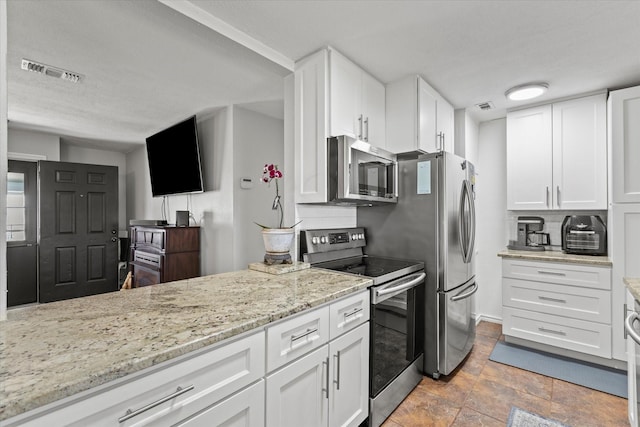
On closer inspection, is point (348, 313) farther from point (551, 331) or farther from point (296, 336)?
point (551, 331)

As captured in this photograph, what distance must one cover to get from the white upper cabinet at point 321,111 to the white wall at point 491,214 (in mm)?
1998

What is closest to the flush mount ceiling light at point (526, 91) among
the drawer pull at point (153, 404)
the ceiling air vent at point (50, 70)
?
the drawer pull at point (153, 404)

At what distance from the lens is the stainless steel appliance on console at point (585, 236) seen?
8.73ft

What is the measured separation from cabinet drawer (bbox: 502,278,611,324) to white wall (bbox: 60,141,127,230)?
5.90m

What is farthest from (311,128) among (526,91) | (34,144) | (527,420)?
(34,144)

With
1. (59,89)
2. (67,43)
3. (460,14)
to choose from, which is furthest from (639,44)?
(59,89)

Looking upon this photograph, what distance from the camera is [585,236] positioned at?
8.87ft

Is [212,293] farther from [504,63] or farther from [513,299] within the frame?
[513,299]

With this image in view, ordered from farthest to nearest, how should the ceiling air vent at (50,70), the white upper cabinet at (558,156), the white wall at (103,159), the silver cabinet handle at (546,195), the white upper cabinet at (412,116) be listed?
the white wall at (103,159) → the silver cabinet handle at (546,195) → the white upper cabinet at (558,156) → the white upper cabinet at (412,116) → the ceiling air vent at (50,70)

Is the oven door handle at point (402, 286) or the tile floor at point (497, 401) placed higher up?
the oven door handle at point (402, 286)

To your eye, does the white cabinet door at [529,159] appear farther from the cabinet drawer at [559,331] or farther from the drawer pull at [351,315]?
the drawer pull at [351,315]

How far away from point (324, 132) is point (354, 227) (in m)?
0.98

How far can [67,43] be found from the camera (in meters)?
2.02

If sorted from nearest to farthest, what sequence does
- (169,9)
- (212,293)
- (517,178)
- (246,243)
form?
1. (212,293)
2. (169,9)
3. (517,178)
4. (246,243)
